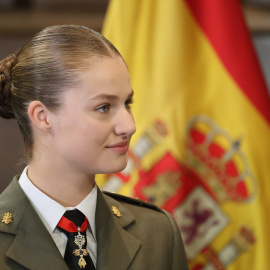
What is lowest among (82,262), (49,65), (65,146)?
(82,262)

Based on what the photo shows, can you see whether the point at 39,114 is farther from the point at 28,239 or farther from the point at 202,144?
the point at 202,144

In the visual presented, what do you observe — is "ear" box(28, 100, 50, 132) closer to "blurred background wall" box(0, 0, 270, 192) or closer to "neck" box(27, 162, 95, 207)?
"neck" box(27, 162, 95, 207)

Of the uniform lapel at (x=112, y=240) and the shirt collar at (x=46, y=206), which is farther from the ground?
the shirt collar at (x=46, y=206)

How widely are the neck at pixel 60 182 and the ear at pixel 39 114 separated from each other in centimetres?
→ 6

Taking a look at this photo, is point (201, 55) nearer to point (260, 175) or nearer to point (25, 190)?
point (260, 175)

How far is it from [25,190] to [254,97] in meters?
0.89

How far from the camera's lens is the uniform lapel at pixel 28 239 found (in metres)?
0.83

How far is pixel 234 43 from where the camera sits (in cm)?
164

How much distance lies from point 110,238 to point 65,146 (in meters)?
0.17

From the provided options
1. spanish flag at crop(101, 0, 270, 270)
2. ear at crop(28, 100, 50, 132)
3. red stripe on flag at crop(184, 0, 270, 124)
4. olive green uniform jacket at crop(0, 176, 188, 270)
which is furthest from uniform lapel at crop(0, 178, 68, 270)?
red stripe on flag at crop(184, 0, 270, 124)

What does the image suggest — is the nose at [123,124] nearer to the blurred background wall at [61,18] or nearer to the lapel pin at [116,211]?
the lapel pin at [116,211]

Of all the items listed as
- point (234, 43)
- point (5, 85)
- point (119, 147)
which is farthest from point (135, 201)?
point (234, 43)

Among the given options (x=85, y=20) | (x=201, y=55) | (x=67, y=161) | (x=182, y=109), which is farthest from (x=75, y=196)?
(x=85, y=20)

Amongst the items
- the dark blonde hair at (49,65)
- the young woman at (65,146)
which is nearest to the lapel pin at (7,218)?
the young woman at (65,146)
